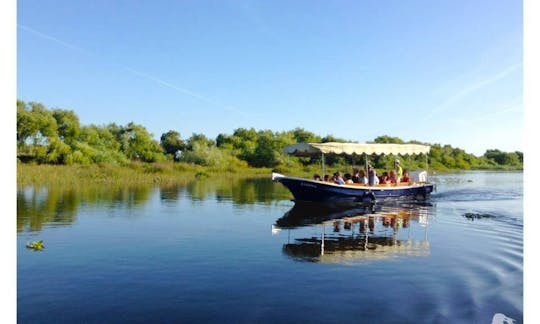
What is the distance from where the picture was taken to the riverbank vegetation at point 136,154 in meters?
41.0

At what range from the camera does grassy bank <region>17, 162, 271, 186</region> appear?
34.8 meters

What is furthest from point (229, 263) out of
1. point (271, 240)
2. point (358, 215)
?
point (358, 215)

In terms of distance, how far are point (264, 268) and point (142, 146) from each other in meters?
61.9

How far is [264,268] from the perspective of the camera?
10039mm

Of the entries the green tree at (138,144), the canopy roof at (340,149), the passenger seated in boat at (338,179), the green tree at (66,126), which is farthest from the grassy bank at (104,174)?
the passenger seated in boat at (338,179)

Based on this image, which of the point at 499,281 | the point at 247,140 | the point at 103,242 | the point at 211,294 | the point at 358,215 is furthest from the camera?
the point at 247,140

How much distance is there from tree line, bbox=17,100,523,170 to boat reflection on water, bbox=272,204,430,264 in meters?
6.81

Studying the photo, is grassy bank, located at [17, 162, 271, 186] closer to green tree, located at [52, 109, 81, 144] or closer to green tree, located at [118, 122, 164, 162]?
green tree, located at [52, 109, 81, 144]

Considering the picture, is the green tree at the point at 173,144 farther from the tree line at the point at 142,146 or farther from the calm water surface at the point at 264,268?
the calm water surface at the point at 264,268

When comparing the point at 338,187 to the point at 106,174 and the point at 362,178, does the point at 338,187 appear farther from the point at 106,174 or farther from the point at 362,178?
the point at 106,174

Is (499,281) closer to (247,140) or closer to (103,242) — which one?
(103,242)

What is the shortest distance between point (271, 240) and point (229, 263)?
3.07 m

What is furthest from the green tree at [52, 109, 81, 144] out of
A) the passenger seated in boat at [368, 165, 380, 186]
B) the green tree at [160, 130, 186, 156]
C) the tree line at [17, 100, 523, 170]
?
the passenger seated in boat at [368, 165, 380, 186]

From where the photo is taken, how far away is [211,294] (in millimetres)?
8125
